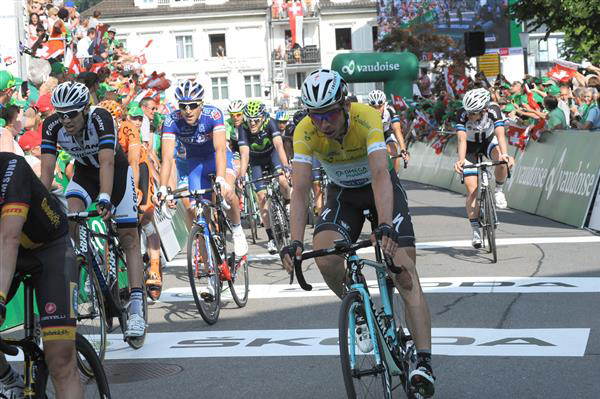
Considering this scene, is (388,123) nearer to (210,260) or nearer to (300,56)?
(210,260)

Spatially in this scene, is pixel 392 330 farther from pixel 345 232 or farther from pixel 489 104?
pixel 489 104

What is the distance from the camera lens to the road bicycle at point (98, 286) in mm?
7801

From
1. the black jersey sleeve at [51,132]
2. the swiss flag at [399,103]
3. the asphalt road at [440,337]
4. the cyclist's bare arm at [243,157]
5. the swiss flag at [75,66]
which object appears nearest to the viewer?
the asphalt road at [440,337]

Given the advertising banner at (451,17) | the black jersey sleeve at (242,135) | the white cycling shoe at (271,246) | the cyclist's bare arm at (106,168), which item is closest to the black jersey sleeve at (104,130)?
the cyclist's bare arm at (106,168)

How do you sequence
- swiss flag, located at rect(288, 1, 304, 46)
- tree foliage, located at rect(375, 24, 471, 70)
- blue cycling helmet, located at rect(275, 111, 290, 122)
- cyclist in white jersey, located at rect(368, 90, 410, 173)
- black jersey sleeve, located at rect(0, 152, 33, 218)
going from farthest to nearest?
swiss flag, located at rect(288, 1, 304, 46) < tree foliage, located at rect(375, 24, 471, 70) < blue cycling helmet, located at rect(275, 111, 290, 122) < cyclist in white jersey, located at rect(368, 90, 410, 173) < black jersey sleeve, located at rect(0, 152, 33, 218)

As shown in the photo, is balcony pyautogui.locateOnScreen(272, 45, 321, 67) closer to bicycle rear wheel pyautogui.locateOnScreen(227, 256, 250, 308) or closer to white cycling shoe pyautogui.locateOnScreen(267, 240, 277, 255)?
white cycling shoe pyautogui.locateOnScreen(267, 240, 277, 255)

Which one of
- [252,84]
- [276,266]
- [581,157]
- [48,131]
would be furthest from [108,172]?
[252,84]

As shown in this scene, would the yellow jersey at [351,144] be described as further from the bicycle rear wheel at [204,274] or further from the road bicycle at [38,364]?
the bicycle rear wheel at [204,274]

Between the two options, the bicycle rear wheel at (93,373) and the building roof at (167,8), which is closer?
the bicycle rear wheel at (93,373)

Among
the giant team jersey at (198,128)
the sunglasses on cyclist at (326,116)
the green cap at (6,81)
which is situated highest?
the green cap at (6,81)

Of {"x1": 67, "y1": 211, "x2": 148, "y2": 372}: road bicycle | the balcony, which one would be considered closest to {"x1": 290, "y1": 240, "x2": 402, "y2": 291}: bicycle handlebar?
{"x1": 67, "y1": 211, "x2": 148, "y2": 372}: road bicycle

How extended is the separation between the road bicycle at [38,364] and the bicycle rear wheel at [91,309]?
2.16 metres

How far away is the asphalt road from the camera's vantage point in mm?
7098

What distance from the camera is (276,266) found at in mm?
13906
